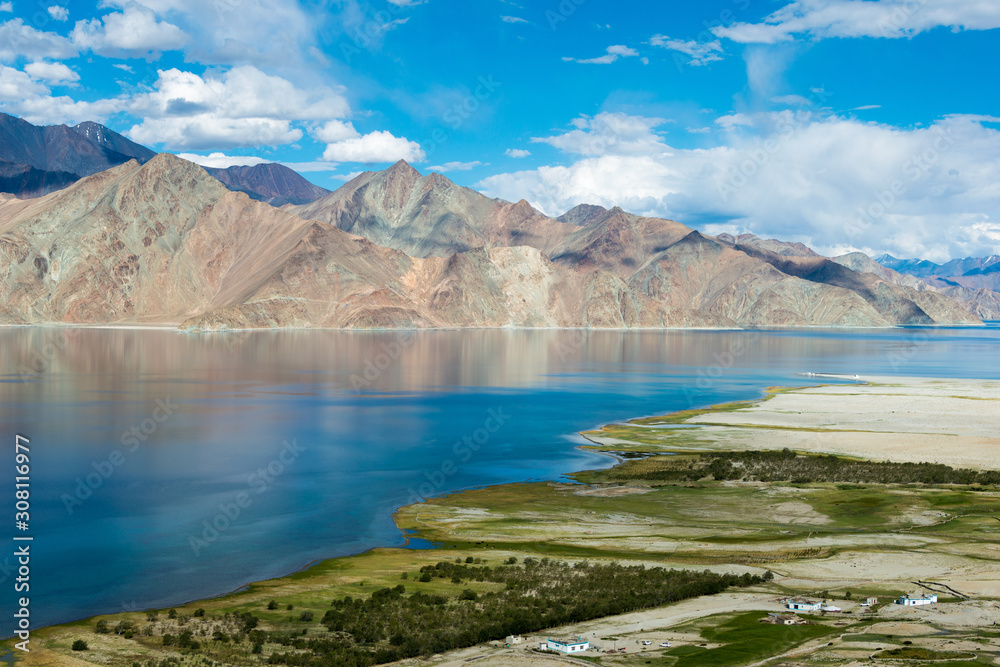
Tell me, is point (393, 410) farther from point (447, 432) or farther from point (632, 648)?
point (632, 648)

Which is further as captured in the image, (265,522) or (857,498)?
(857,498)

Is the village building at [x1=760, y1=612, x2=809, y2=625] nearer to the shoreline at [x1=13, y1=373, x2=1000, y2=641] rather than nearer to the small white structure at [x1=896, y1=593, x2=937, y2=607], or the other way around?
the small white structure at [x1=896, y1=593, x2=937, y2=607]

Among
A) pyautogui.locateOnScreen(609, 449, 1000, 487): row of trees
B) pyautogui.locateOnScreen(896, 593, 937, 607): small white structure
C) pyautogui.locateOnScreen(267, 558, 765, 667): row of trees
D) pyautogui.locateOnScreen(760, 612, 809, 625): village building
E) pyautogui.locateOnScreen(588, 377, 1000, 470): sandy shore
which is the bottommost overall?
pyautogui.locateOnScreen(267, 558, 765, 667): row of trees

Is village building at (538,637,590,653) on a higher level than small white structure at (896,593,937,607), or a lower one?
lower

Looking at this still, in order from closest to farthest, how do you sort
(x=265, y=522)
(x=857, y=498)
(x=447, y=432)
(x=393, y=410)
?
(x=265, y=522)
(x=857, y=498)
(x=447, y=432)
(x=393, y=410)

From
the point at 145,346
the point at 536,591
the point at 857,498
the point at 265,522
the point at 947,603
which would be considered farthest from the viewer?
the point at 145,346

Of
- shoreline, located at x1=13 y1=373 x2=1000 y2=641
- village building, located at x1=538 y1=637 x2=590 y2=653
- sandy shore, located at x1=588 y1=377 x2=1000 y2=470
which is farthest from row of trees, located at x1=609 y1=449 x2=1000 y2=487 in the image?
village building, located at x1=538 y1=637 x2=590 y2=653

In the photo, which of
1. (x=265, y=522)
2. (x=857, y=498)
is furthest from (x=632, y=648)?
(x=857, y=498)
